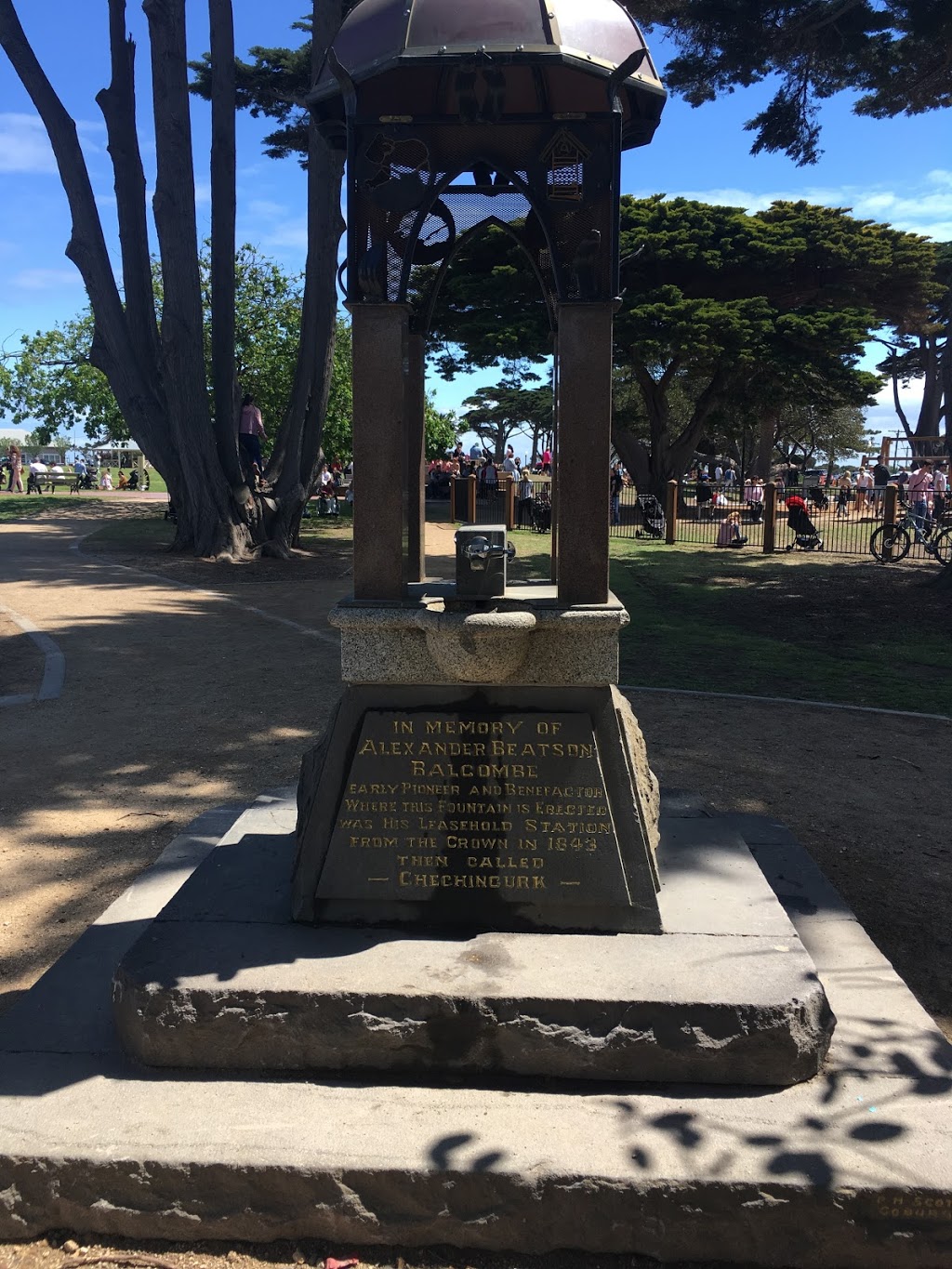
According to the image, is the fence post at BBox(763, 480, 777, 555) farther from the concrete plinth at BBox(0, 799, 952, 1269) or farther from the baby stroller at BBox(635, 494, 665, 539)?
the concrete plinth at BBox(0, 799, 952, 1269)

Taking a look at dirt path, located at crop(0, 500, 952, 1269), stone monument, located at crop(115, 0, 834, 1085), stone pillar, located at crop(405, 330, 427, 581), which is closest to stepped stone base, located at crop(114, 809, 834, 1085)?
stone monument, located at crop(115, 0, 834, 1085)

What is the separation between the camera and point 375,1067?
3.15m

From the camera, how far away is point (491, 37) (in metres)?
3.39

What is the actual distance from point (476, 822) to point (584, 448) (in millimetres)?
1306

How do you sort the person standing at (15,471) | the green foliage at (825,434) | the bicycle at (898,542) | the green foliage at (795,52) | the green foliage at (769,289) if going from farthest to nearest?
the green foliage at (825,434) < the person standing at (15,471) < the green foliage at (769,289) < the bicycle at (898,542) < the green foliage at (795,52)

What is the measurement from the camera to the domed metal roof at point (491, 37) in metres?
3.37

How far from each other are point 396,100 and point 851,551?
19.2 m

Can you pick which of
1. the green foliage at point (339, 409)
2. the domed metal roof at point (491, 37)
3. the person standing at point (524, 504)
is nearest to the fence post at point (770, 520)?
the person standing at point (524, 504)

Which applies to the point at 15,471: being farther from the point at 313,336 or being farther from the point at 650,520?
the point at 650,520

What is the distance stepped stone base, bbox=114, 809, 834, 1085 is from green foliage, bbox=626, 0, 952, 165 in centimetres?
1255

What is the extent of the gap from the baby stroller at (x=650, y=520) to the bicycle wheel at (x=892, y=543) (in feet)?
19.9

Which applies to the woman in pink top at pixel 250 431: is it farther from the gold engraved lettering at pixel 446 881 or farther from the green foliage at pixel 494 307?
the gold engraved lettering at pixel 446 881

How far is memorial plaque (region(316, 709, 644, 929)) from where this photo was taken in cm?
356

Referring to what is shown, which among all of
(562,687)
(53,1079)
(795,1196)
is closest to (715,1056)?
(795,1196)
